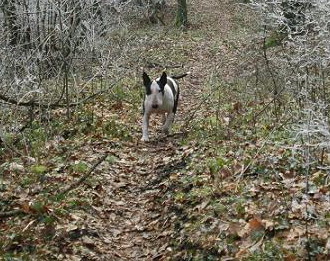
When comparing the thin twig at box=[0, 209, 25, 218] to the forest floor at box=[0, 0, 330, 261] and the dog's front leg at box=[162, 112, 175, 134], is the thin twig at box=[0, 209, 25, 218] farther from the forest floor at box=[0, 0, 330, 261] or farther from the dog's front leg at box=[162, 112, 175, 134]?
the dog's front leg at box=[162, 112, 175, 134]

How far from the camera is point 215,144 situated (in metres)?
9.06

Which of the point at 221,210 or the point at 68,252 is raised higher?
the point at 221,210

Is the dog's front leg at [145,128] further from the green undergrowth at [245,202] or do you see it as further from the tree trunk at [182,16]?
the tree trunk at [182,16]

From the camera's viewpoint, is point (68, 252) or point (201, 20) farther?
point (201, 20)

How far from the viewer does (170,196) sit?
7414 millimetres

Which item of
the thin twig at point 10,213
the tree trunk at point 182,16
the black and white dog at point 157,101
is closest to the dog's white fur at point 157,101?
the black and white dog at point 157,101

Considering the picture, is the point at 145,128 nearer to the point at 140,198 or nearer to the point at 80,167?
the point at 80,167

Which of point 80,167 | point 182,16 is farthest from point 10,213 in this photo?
point 182,16

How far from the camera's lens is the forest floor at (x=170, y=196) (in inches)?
218

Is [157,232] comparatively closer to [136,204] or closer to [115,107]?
[136,204]

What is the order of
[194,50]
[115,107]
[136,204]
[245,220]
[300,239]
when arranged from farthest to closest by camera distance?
[194,50], [115,107], [136,204], [245,220], [300,239]

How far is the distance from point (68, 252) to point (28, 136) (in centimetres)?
483

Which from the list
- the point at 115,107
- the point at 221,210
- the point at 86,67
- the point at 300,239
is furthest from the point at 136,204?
the point at 86,67

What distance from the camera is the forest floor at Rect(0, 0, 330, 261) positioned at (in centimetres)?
555
